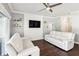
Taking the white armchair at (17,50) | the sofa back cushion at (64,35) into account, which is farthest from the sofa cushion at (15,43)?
the sofa back cushion at (64,35)

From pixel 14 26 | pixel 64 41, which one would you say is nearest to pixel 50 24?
Result: pixel 64 41

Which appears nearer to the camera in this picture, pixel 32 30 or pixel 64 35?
pixel 64 35

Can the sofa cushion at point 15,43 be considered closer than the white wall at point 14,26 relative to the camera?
Yes

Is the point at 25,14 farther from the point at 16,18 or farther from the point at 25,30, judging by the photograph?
the point at 25,30

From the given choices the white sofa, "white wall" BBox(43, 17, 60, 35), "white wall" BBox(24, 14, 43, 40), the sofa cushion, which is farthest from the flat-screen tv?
the sofa cushion

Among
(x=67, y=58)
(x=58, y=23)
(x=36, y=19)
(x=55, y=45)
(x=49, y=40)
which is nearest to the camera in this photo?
(x=67, y=58)

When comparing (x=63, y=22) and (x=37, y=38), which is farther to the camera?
(x=63, y=22)

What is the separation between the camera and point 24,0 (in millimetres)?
498

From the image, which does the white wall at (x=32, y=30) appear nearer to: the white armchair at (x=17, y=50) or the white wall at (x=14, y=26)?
the white wall at (x=14, y=26)

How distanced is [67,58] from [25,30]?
117 inches

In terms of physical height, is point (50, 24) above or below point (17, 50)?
above

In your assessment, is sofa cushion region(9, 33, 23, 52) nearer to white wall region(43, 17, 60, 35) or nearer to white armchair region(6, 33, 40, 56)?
white armchair region(6, 33, 40, 56)

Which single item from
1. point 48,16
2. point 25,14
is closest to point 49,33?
point 48,16

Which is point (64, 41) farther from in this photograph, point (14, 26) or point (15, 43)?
point (14, 26)
